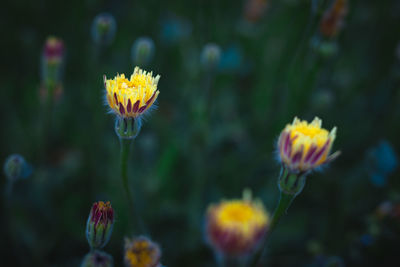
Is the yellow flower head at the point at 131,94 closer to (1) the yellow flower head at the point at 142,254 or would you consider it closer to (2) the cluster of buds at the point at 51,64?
(1) the yellow flower head at the point at 142,254

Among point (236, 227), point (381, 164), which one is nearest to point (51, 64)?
point (236, 227)

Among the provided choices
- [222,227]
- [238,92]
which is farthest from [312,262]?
A: [238,92]

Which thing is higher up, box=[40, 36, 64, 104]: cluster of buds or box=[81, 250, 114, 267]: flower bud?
box=[40, 36, 64, 104]: cluster of buds

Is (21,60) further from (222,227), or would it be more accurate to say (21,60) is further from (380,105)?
(380,105)

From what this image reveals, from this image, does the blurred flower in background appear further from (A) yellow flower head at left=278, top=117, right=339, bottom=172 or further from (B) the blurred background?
(A) yellow flower head at left=278, top=117, right=339, bottom=172

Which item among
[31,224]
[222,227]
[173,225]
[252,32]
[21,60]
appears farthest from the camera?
[252,32]

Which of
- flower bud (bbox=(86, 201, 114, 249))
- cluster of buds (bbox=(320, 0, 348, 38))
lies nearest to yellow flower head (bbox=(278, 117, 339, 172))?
flower bud (bbox=(86, 201, 114, 249))

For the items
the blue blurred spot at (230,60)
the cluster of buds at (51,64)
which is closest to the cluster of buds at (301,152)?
the cluster of buds at (51,64)

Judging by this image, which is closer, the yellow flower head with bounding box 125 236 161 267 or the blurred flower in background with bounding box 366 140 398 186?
the yellow flower head with bounding box 125 236 161 267
